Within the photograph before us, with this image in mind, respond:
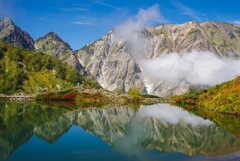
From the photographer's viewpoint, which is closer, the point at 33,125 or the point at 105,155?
the point at 105,155

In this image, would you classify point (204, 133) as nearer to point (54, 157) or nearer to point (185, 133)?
point (185, 133)

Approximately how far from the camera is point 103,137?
7212cm

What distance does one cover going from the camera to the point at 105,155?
50.8m

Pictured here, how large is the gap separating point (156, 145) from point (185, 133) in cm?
2270

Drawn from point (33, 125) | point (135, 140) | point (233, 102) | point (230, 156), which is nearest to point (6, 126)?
point (33, 125)

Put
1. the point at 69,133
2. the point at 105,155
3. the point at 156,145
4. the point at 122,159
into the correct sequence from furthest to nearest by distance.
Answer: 1. the point at 69,133
2. the point at 156,145
3. the point at 105,155
4. the point at 122,159

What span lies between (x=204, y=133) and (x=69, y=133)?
102ft

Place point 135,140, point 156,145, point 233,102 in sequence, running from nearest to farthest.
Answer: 1. point 156,145
2. point 135,140
3. point 233,102

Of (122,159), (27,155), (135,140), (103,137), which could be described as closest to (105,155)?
(122,159)

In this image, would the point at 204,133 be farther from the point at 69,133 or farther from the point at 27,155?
the point at 27,155

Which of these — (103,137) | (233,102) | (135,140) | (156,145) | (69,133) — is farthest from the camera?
(233,102)

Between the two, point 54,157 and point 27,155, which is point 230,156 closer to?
point 54,157

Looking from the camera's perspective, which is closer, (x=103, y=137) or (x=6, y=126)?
(x=103, y=137)

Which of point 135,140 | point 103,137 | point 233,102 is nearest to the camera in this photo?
point 135,140
